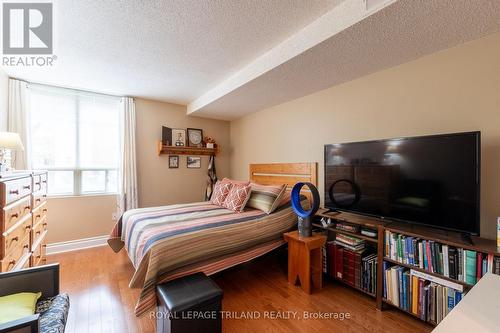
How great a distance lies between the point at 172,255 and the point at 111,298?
2.99ft

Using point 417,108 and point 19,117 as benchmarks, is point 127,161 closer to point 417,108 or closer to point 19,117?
point 19,117

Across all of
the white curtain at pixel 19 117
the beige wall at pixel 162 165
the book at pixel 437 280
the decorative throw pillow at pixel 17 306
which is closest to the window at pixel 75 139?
the white curtain at pixel 19 117

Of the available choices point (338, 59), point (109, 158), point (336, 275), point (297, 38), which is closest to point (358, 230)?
point (336, 275)

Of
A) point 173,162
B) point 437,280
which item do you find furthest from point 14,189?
point 437,280

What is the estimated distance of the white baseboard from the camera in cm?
296

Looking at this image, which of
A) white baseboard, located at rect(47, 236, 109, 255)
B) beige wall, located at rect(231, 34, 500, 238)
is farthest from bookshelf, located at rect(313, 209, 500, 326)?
white baseboard, located at rect(47, 236, 109, 255)

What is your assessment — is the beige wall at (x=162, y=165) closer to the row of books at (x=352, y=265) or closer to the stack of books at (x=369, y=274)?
the row of books at (x=352, y=265)

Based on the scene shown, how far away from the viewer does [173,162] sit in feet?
12.8

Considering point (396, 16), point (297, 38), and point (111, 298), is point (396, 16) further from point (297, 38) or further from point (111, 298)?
point (111, 298)

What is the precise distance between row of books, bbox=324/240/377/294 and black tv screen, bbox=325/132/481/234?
0.40 meters

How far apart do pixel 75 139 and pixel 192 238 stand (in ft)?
8.80

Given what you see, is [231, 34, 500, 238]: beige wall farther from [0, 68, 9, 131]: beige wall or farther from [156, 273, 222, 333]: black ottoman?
[0, 68, 9, 131]: beige wall

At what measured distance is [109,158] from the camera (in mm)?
3391

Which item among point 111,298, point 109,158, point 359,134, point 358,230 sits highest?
point 359,134
